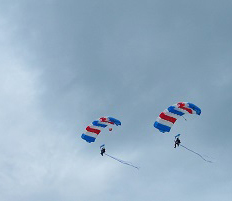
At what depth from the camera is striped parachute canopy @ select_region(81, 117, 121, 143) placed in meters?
82.5

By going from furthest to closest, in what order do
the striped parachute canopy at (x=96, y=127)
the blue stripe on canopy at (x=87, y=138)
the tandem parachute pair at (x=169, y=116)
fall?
1. the blue stripe on canopy at (x=87, y=138)
2. the striped parachute canopy at (x=96, y=127)
3. the tandem parachute pair at (x=169, y=116)

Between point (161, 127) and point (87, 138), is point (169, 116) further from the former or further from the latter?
point (87, 138)

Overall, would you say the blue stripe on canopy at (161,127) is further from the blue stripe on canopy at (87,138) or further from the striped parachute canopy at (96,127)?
the blue stripe on canopy at (87,138)

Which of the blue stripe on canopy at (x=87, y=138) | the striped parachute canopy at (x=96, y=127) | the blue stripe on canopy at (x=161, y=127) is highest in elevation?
the striped parachute canopy at (x=96, y=127)

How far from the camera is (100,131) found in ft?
286

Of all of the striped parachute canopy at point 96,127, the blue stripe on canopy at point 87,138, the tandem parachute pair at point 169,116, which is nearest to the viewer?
the tandem parachute pair at point 169,116

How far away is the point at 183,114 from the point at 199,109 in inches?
164

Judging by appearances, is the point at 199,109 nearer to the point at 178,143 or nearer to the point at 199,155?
the point at 178,143

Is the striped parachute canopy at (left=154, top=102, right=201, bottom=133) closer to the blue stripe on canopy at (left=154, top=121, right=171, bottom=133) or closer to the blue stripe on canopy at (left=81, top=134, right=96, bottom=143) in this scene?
the blue stripe on canopy at (left=154, top=121, right=171, bottom=133)

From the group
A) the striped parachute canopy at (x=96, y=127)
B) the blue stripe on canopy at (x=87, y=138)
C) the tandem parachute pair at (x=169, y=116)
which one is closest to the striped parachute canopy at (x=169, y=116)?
the tandem parachute pair at (x=169, y=116)

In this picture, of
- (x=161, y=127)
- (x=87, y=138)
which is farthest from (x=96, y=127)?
(x=161, y=127)

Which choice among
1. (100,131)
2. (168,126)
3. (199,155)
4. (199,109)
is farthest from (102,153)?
(199,155)

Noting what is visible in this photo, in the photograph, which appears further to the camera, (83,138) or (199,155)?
(83,138)

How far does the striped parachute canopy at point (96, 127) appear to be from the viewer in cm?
8250
